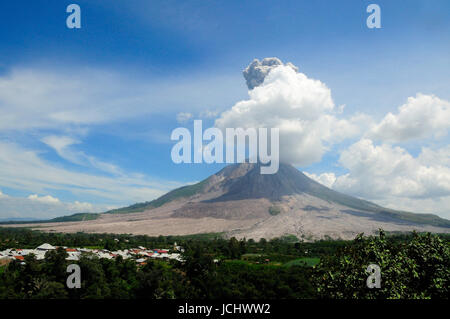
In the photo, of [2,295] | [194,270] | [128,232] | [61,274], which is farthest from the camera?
[128,232]

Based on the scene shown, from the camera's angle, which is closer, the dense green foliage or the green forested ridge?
the dense green foliage

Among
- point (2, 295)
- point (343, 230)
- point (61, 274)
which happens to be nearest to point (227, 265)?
point (61, 274)

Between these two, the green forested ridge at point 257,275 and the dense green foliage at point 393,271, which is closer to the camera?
the dense green foliage at point 393,271

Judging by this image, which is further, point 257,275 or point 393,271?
point 257,275

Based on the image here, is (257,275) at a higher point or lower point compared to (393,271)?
lower
